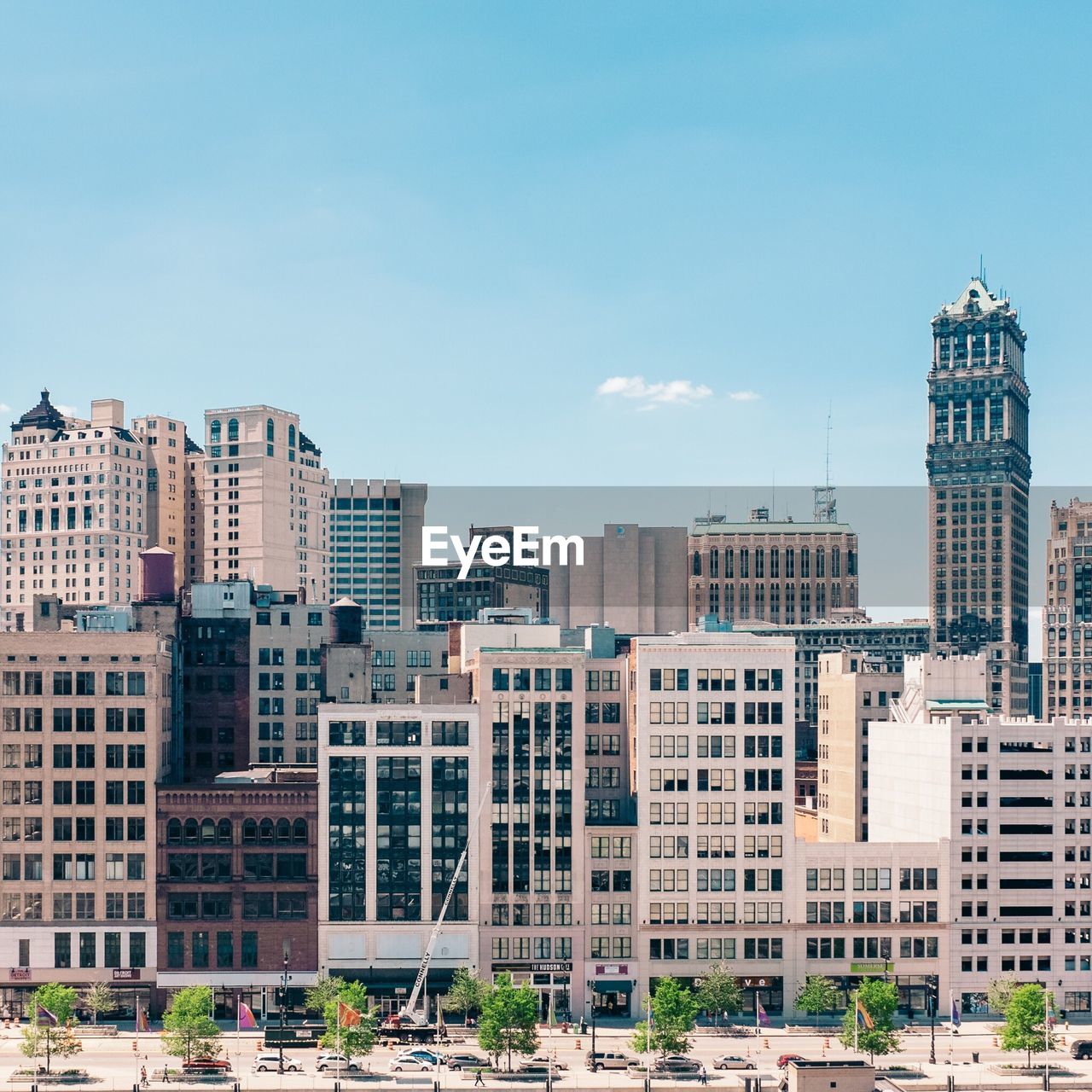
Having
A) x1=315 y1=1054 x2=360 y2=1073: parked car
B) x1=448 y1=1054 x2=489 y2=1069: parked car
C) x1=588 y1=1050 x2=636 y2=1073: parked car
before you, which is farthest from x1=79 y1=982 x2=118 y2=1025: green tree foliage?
x1=588 y1=1050 x2=636 y2=1073: parked car

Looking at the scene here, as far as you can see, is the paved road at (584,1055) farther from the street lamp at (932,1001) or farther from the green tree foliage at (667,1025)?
the green tree foliage at (667,1025)

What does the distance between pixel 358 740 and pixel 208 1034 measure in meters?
36.2

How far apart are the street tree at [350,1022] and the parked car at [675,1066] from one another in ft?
83.0

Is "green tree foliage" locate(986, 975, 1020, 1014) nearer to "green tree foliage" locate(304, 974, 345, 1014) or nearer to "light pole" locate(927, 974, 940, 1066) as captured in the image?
"light pole" locate(927, 974, 940, 1066)

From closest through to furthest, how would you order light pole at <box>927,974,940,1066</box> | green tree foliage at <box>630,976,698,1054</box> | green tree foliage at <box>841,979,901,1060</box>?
green tree foliage at <box>841,979,901,1060</box> < green tree foliage at <box>630,976,698,1054</box> < light pole at <box>927,974,940,1066</box>

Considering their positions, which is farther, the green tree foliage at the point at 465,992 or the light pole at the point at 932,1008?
the green tree foliage at the point at 465,992

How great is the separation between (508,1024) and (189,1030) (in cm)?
2808

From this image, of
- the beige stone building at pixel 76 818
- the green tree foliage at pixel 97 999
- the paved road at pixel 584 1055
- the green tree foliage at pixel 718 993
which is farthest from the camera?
the beige stone building at pixel 76 818

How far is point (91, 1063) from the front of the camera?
173 m

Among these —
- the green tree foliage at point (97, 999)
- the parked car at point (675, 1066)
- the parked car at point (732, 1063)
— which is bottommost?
the parked car at point (732, 1063)

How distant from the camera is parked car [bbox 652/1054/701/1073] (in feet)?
554

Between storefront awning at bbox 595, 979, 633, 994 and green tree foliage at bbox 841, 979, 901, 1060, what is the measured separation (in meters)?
24.3

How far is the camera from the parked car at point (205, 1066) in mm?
167875

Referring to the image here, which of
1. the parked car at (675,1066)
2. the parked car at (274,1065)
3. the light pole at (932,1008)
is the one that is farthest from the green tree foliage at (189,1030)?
the light pole at (932,1008)
